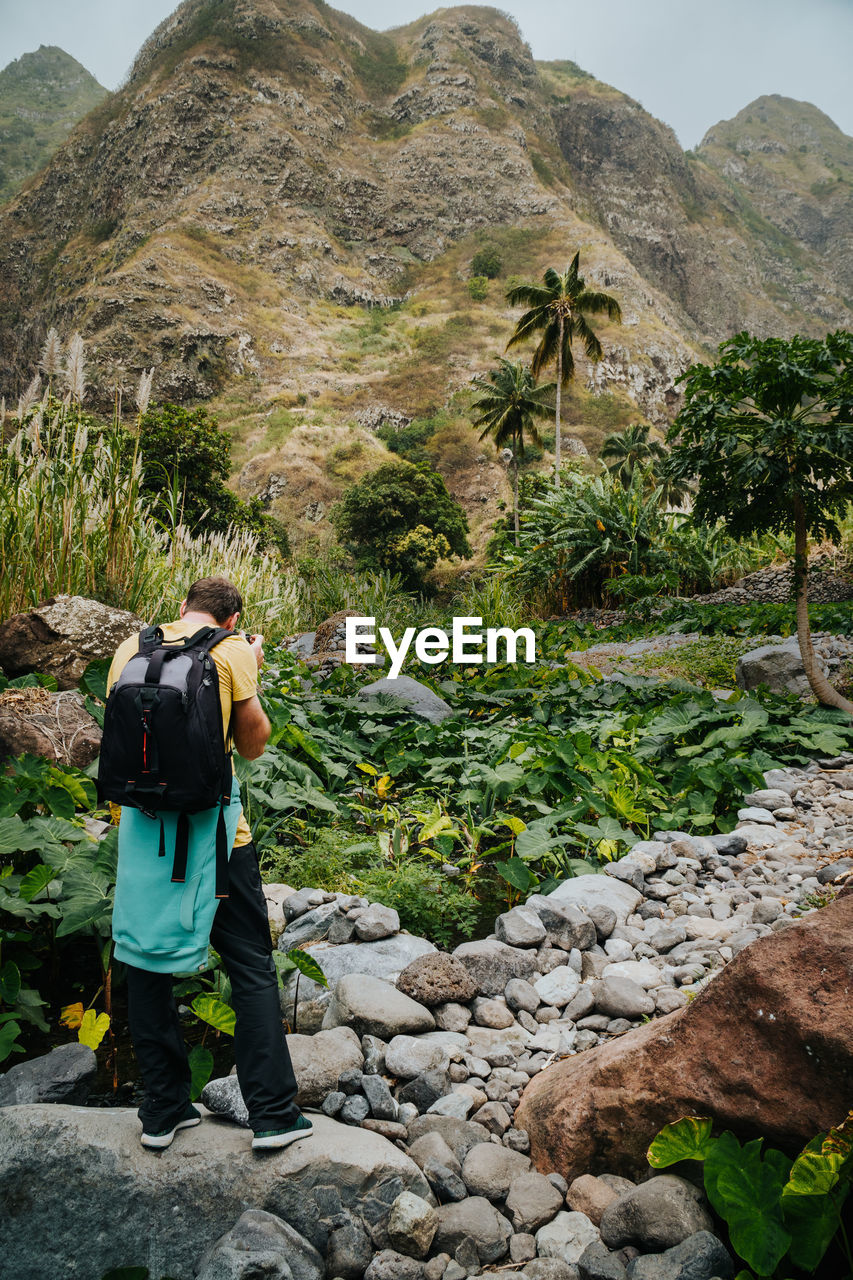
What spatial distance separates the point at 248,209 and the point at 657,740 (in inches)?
2937

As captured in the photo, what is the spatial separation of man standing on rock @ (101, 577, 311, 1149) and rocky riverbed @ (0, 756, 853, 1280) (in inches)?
4.8

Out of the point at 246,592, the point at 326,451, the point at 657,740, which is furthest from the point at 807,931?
the point at 326,451

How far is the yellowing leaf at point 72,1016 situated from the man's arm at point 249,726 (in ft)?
3.83

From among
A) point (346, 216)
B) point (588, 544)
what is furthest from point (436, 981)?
point (346, 216)

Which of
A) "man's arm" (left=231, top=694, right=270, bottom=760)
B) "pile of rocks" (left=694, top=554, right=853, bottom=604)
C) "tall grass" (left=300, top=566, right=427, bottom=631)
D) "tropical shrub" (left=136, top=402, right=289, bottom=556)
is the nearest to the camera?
"man's arm" (left=231, top=694, right=270, bottom=760)

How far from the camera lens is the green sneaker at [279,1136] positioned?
167 cm

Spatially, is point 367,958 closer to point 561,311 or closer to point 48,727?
point 48,727

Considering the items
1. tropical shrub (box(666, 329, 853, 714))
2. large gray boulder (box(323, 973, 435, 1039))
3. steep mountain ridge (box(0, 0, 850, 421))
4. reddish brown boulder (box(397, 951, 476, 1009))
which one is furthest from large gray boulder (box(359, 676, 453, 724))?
steep mountain ridge (box(0, 0, 850, 421))

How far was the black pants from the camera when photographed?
1.70m

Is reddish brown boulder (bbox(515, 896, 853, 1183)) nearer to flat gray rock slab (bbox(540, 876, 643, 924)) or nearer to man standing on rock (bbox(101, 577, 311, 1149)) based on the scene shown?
man standing on rock (bbox(101, 577, 311, 1149))

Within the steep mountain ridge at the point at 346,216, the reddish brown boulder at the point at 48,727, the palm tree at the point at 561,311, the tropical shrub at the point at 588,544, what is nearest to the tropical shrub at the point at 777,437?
the reddish brown boulder at the point at 48,727

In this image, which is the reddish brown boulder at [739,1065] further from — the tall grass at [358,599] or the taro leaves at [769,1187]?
the tall grass at [358,599]

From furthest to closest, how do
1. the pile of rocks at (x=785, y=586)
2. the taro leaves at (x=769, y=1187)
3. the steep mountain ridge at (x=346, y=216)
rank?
the steep mountain ridge at (x=346, y=216)
the pile of rocks at (x=785, y=586)
the taro leaves at (x=769, y=1187)

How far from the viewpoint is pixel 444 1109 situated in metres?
2.03
